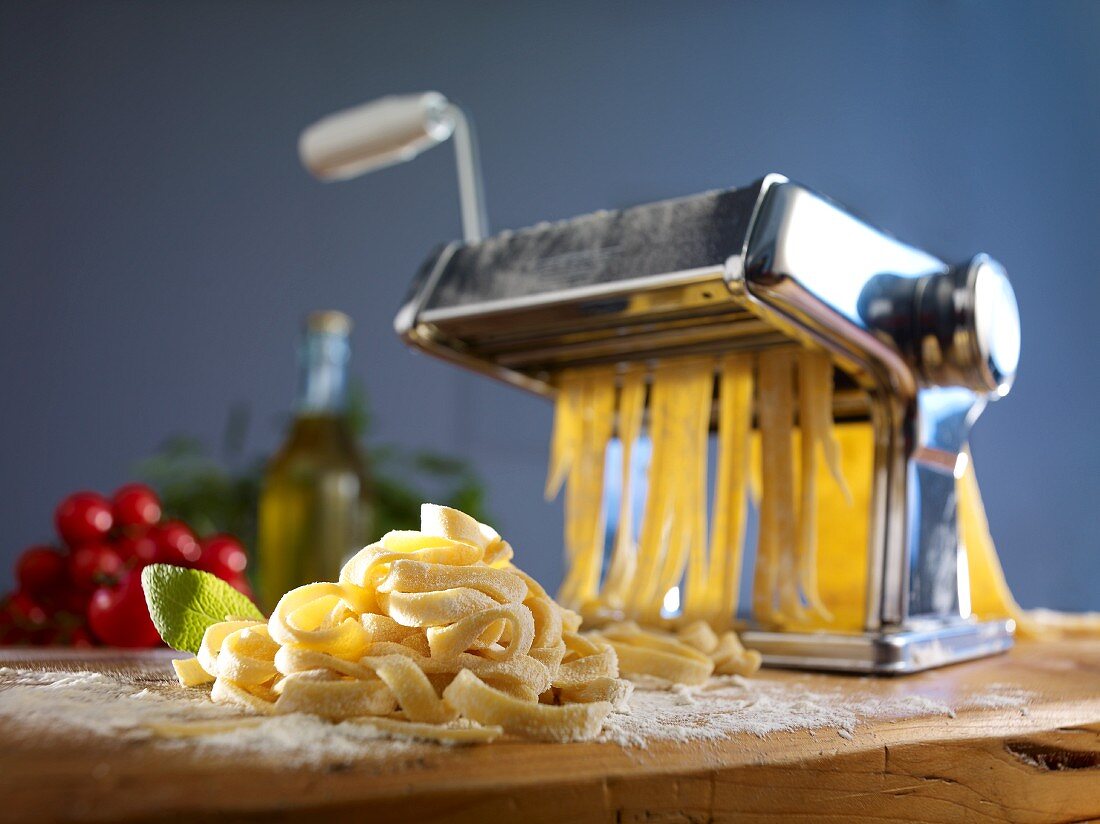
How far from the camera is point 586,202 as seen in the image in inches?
99.4

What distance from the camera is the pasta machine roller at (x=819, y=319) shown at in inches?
28.6

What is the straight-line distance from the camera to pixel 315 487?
1.55 m

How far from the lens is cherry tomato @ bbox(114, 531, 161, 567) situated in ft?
3.65

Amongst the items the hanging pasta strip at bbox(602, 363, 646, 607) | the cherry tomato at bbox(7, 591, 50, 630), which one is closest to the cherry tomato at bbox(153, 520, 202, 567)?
the cherry tomato at bbox(7, 591, 50, 630)

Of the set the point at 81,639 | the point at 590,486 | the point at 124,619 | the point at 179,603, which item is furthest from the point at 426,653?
the point at 81,639

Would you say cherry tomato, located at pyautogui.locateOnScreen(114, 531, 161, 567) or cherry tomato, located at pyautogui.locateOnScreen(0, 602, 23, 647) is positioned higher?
cherry tomato, located at pyautogui.locateOnScreen(114, 531, 161, 567)

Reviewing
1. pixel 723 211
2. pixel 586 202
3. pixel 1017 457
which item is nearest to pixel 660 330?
pixel 723 211

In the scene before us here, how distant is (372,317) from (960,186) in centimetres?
135

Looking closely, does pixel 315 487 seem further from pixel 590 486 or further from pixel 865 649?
pixel 865 649

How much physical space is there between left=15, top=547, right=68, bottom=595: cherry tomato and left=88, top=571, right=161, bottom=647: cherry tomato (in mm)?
122

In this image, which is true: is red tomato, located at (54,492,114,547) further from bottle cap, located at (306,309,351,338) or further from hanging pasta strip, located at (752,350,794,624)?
hanging pasta strip, located at (752,350,794,624)

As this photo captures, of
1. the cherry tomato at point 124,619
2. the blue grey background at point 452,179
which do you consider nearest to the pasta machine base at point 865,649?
the cherry tomato at point 124,619

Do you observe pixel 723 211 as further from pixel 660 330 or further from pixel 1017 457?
pixel 1017 457

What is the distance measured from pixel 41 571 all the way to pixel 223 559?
19cm
